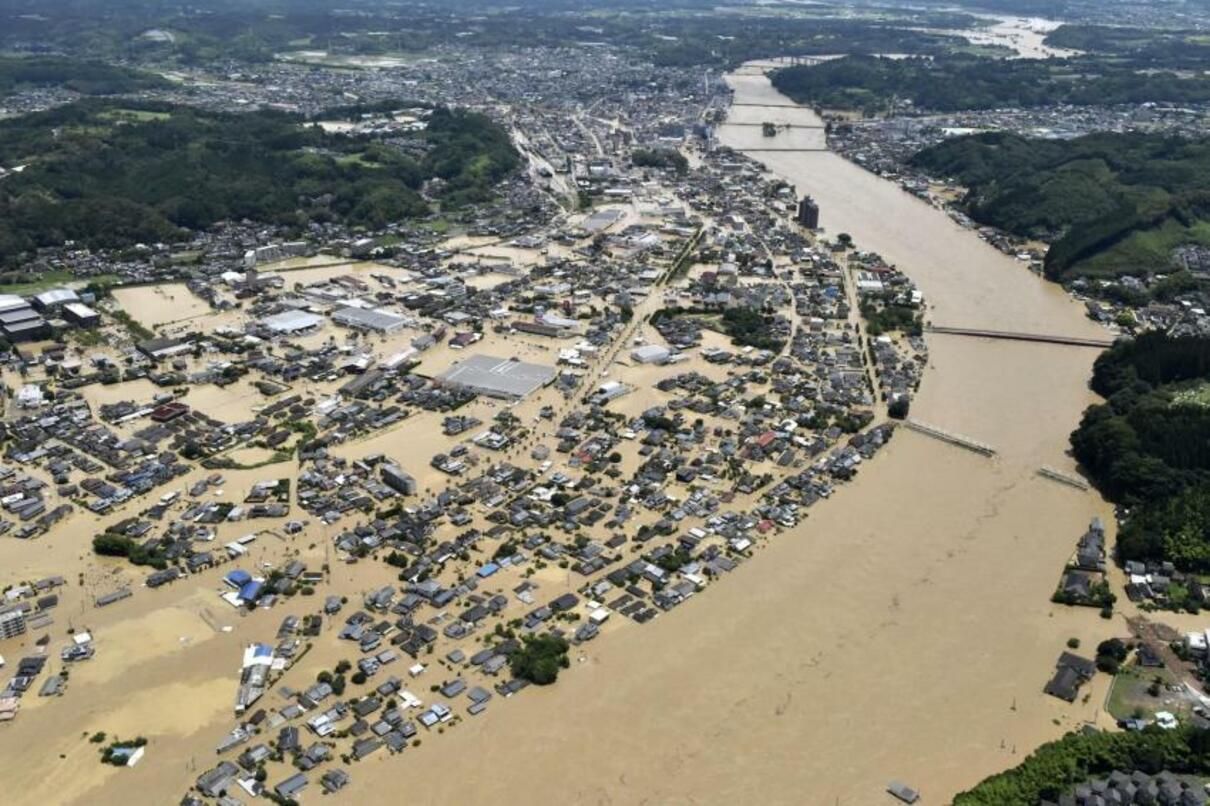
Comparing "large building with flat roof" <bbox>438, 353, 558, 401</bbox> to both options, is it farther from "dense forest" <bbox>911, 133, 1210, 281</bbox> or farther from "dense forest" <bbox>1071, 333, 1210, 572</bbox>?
"dense forest" <bbox>911, 133, 1210, 281</bbox>

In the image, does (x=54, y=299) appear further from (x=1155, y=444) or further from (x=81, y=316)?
(x=1155, y=444)

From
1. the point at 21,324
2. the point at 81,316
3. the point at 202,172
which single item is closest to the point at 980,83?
the point at 202,172

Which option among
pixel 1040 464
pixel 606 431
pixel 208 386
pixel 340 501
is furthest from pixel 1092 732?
pixel 208 386

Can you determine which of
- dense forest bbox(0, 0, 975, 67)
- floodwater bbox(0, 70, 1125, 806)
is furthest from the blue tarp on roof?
dense forest bbox(0, 0, 975, 67)

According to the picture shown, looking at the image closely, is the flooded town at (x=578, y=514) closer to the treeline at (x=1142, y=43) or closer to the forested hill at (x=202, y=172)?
the forested hill at (x=202, y=172)

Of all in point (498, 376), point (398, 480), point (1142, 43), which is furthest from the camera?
point (1142, 43)

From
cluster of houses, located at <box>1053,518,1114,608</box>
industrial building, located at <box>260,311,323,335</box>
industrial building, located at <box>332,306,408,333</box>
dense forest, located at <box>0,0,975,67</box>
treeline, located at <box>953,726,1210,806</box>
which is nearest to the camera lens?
treeline, located at <box>953,726,1210,806</box>
